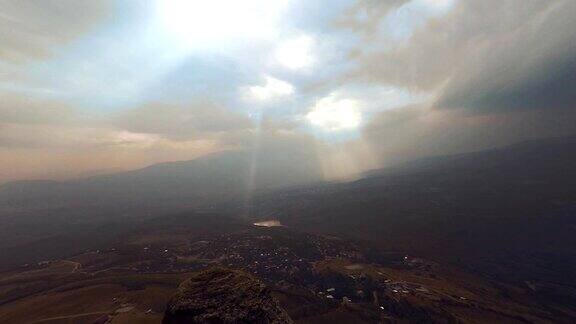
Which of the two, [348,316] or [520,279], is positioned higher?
[348,316]

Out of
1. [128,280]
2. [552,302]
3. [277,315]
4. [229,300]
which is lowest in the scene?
[552,302]

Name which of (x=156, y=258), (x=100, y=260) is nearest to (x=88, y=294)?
(x=156, y=258)

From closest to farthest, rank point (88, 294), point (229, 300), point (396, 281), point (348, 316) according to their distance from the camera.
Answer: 1. point (229, 300)
2. point (348, 316)
3. point (88, 294)
4. point (396, 281)

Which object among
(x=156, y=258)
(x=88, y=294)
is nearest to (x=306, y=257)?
(x=156, y=258)

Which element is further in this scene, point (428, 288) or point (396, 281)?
point (396, 281)

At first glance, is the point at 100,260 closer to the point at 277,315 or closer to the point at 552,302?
the point at 277,315

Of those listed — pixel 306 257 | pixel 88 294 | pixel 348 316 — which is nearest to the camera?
pixel 348 316
